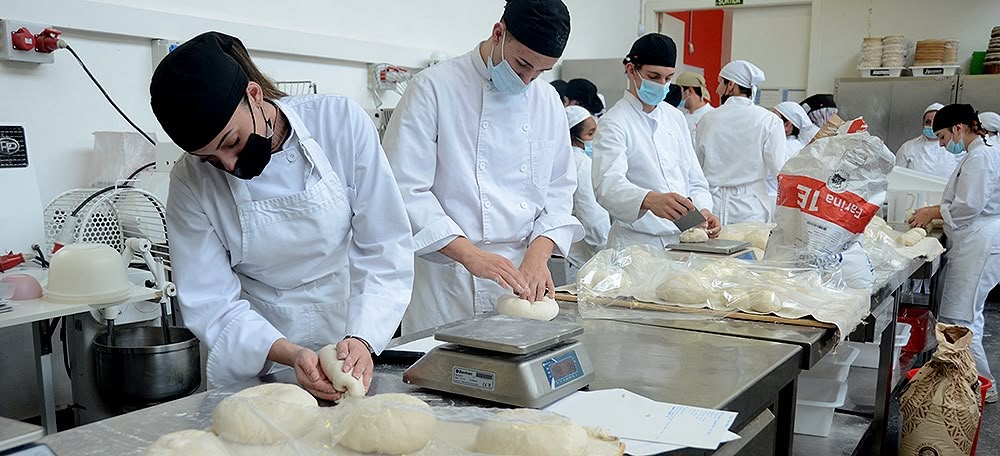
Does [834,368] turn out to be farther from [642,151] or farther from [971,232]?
[971,232]

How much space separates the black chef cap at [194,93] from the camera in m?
1.16

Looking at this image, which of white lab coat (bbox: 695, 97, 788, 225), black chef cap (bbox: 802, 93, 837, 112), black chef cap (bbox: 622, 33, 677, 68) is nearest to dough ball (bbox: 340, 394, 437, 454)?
black chef cap (bbox: 622, 33, 677, 68)

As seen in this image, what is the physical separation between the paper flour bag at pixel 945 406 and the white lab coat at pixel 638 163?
102 cm

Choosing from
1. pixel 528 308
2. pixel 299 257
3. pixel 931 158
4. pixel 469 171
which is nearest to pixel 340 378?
pixel 299 257

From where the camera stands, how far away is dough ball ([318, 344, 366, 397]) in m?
1.15

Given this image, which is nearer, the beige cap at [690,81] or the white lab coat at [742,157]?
the white lab coat at [742,157]

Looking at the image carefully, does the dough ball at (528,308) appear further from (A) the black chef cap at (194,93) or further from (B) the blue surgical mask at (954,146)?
(B) the blue surgical mask at (954,146)

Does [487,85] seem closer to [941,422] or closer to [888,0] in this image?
[941,422]

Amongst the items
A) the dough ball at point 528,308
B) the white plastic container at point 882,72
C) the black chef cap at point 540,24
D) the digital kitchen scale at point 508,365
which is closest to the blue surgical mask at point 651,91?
the black chef cap at point 540,24

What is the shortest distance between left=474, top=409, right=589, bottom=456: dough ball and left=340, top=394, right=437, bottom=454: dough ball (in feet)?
0.24

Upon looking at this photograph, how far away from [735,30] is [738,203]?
168 inches

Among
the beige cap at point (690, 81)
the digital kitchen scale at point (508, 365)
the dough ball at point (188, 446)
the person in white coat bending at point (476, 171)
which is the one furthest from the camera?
the beige cap at point (690, 81)

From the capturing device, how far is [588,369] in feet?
4.05

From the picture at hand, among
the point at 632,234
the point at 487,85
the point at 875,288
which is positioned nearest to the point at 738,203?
the point at 632,234
